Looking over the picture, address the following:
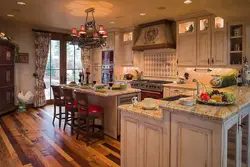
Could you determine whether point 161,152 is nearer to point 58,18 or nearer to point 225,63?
point 225,63

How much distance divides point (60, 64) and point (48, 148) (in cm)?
468

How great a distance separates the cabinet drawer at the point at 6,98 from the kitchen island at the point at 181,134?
473cm

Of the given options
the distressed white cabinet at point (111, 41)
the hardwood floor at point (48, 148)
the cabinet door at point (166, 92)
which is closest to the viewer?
the hardwood floor at point (48, 148)

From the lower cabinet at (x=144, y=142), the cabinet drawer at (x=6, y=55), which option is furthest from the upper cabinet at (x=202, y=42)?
the cabinet drawer at (x=6, y=55)

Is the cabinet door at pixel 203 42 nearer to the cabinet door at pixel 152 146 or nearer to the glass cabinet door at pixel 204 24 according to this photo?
the glass cabinet door at pixel 204 24

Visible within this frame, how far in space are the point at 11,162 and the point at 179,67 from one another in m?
4.32

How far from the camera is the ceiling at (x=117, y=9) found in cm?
335

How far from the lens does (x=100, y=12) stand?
5012 millimetres

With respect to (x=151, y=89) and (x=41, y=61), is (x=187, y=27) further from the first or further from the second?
(x=41, y=61)

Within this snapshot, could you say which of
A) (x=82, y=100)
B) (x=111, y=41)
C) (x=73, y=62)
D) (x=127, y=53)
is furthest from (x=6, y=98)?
(x=127, y=53)

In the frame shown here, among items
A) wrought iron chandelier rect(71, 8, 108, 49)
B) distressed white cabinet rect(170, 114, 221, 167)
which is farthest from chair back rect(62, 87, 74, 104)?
distressed white cabinet rect(170, 114, 221, 167)

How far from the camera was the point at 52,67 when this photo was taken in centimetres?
756

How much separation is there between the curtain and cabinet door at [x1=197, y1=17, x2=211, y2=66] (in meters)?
5.08

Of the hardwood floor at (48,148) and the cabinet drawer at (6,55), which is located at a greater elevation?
the cabinet drawer at (6,55)
